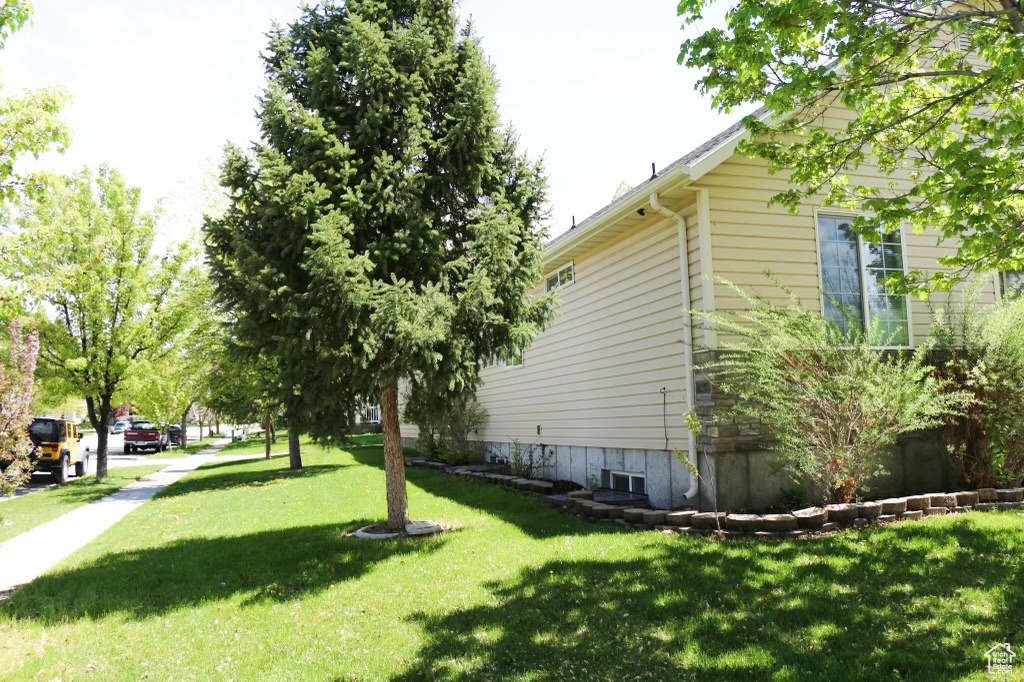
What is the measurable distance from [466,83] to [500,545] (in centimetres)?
592

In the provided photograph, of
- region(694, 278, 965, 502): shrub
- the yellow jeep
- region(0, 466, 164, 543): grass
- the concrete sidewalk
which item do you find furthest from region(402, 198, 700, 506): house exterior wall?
the yellow jeep

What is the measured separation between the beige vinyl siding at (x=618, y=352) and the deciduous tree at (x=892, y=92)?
1.90m

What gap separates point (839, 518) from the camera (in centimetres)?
741

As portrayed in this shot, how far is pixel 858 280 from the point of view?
9.55m

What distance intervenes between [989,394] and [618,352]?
505 centimetres

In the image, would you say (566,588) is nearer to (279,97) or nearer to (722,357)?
(722,357)

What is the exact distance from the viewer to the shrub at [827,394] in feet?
24.7

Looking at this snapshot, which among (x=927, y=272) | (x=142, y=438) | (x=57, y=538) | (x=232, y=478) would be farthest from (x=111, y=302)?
(x=142, y=438)

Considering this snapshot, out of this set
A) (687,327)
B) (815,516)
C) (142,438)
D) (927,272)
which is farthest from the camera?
(142,438)

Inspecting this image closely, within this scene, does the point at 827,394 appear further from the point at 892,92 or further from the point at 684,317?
the point at 892,92

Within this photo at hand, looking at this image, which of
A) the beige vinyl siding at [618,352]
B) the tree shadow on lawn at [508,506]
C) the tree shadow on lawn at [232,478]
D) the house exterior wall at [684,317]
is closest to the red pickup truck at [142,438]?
the tree shadow on lawn at [232,478]

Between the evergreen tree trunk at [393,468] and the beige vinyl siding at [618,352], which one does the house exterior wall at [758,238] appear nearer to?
the beige vinyl siding at [618,352]

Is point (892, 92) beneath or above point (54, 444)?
above

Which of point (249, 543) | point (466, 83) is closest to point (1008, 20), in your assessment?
point (466, 83)
